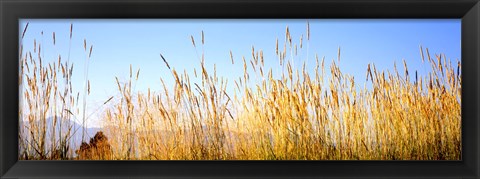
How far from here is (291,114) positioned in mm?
2223

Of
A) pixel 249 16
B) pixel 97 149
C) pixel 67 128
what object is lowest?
pixel 97 149

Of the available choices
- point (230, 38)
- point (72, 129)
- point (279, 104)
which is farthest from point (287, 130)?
point (72, 129)

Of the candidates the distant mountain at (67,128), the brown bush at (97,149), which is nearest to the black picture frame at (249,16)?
the distant mountain at (67,128)

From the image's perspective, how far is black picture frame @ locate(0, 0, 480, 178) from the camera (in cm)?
151

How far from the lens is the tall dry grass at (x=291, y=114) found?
221 centimetres

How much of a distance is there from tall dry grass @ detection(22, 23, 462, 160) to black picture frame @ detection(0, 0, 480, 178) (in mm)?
638

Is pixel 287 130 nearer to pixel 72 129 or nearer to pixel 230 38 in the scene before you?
pixel 230 38

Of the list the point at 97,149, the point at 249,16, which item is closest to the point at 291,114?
the point at 249,16

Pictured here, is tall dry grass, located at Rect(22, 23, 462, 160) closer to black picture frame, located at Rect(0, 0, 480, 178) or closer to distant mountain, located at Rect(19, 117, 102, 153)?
distant mountain, located at Rect(19, 117, 102, 153)

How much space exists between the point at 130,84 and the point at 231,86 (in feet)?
1.62

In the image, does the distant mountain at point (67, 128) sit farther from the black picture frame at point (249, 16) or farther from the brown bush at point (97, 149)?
the black picture frame at point (249, 16)

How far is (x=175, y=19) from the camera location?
61.2 inches

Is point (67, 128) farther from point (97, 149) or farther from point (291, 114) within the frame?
point (291, 114)

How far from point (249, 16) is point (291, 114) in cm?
80
